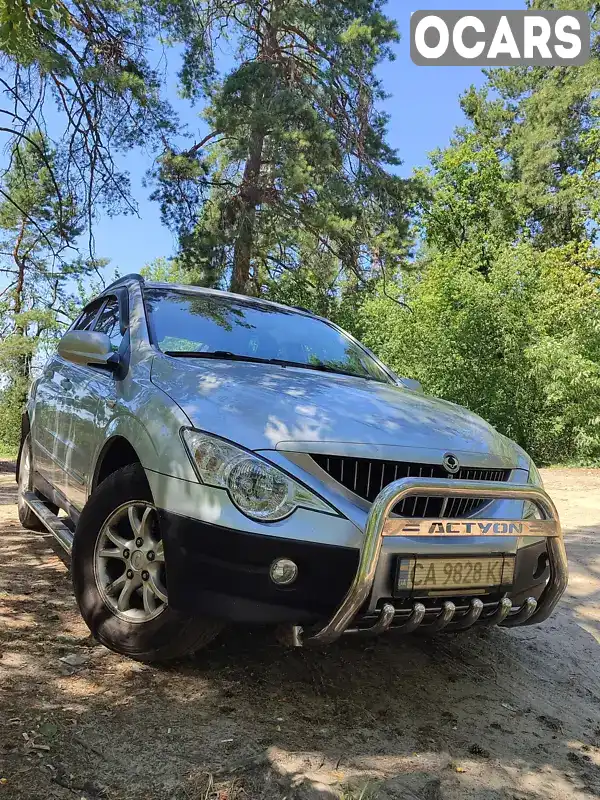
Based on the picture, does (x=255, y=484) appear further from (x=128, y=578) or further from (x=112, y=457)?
(x=112, y=457)

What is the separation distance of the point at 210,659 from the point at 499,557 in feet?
4.18

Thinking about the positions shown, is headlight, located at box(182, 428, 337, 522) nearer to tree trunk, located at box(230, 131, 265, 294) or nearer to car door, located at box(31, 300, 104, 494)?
car door, located at box(31, 300, 104, 494)

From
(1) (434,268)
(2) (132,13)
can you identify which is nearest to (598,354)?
(1) (434,268)

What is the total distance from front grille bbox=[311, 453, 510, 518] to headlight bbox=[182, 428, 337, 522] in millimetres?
152

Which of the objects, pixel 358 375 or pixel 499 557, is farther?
pixel 358 375

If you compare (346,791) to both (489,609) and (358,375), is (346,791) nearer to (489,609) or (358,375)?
(489,609)

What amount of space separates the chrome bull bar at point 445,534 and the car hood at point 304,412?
0.26m

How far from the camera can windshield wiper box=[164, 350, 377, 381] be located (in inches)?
123

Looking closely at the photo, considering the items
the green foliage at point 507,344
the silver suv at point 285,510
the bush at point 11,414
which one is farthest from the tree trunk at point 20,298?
the silver suv at point 285,510

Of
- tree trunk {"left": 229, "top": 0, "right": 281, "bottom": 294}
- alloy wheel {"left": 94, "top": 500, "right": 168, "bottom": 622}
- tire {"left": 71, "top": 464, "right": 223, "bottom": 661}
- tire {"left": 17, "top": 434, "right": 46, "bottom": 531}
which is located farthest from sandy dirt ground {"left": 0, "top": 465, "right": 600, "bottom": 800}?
tree trunk {"left": 229, "top": 0, "right": 281, "bottom": 294}

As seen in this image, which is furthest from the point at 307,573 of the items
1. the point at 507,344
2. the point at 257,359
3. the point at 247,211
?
the point at 507,344

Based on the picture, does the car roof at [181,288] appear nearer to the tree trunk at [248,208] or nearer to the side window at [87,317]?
the side window at [87,317]

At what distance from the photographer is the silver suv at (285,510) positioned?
217 cm

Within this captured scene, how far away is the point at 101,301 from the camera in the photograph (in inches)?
173
